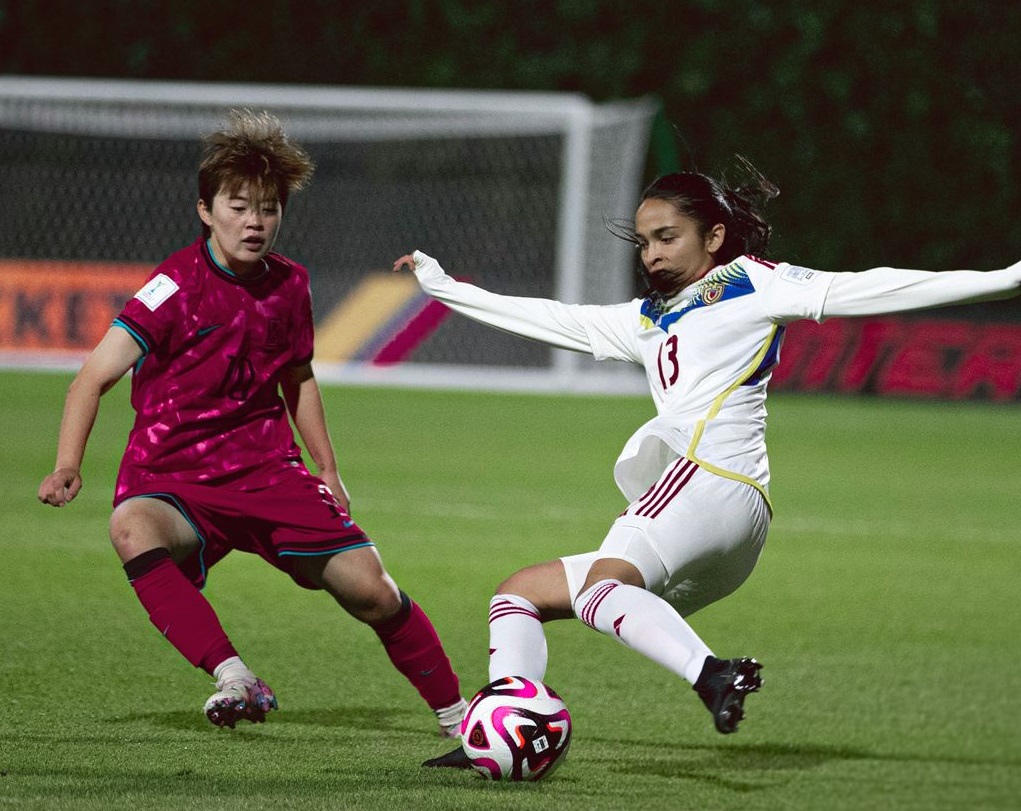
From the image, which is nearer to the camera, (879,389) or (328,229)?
(879,389)

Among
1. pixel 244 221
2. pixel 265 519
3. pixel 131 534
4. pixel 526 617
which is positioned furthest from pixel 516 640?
pixel 244 221

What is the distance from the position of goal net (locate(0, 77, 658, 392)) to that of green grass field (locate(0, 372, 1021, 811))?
6.28m

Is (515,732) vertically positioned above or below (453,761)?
above

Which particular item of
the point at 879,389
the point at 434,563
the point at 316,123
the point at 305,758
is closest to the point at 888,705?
the point at 305,758

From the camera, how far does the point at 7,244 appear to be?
1852cm

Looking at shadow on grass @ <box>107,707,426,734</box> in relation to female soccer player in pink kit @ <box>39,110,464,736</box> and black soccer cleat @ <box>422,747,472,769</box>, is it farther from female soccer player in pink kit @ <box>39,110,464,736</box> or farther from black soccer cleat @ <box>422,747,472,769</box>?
black soccer cleat @ <box>422,747,472,769</box>

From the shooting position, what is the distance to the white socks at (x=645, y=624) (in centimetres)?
376

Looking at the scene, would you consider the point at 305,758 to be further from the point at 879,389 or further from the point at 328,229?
the point at 328,229

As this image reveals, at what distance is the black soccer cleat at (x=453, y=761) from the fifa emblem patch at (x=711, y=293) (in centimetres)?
126

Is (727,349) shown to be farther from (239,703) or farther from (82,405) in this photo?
(82,405)

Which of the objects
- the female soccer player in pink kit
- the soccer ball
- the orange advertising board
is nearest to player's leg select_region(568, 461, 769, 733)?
the soccer ball

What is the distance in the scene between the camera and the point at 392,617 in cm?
466

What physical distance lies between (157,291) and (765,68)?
1883 cm

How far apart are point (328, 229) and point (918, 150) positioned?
800 centimetres
